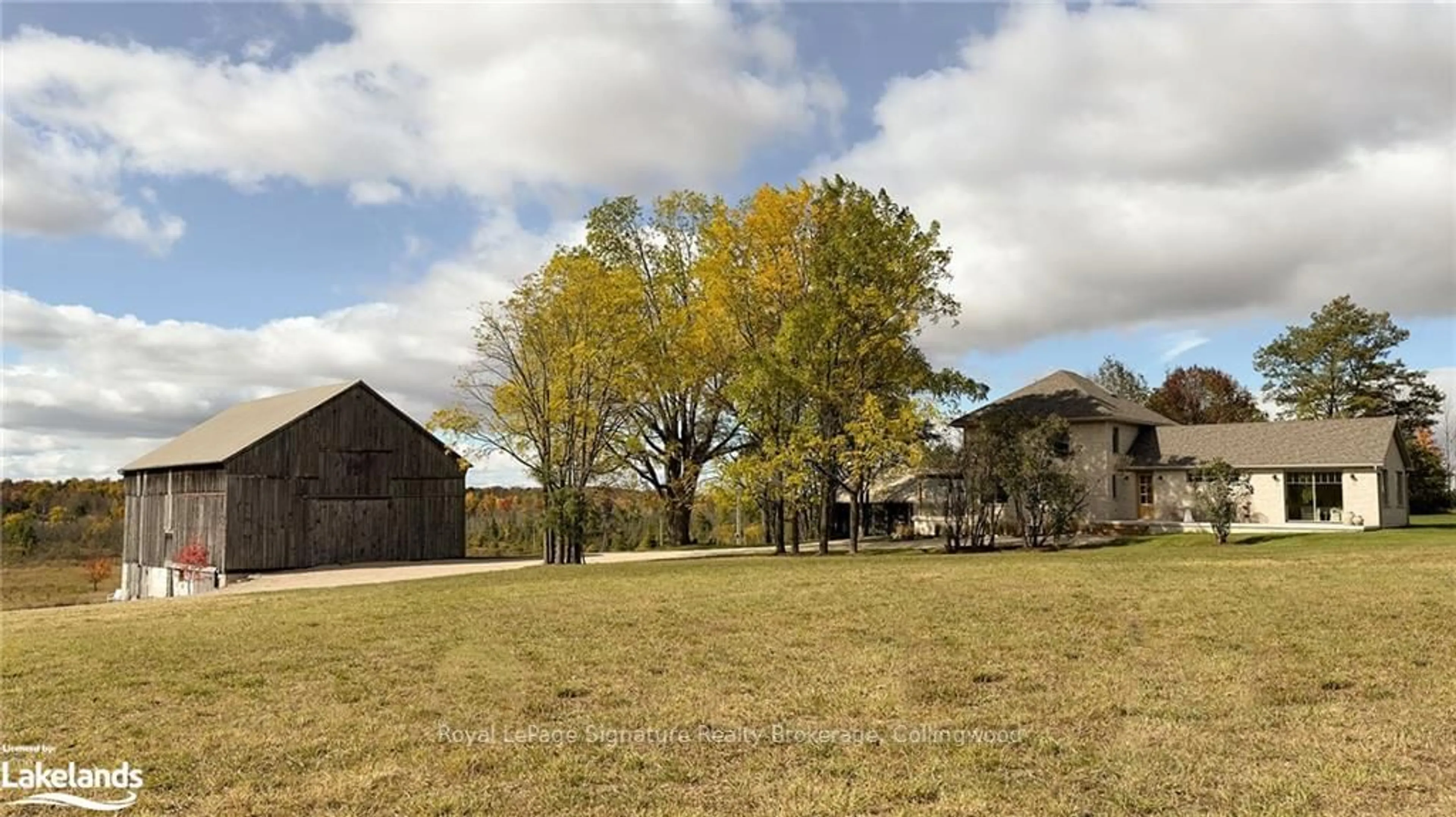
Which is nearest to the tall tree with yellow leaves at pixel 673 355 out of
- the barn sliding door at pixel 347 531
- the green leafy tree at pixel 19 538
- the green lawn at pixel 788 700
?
the barn sliding door at pixel 347 531

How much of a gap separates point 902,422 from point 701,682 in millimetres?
21664

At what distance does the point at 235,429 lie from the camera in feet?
132

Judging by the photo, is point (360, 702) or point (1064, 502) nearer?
point (360, 702)

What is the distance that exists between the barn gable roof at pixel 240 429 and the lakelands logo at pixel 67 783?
97.4 ft

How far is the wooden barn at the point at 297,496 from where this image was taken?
34.7m

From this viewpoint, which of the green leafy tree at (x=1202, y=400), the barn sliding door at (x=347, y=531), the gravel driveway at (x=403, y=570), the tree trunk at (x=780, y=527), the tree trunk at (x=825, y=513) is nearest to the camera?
the gravel driveway at (x=403, y=570)

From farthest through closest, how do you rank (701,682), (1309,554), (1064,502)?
(1064,502)
(1309,554)
(701,682)

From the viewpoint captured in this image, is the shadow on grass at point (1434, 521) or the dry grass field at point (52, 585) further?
the shadow on grass at point (1434, 521)

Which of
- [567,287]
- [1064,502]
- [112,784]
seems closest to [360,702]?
[112,784]

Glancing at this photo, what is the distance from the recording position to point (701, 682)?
9766 millimetres

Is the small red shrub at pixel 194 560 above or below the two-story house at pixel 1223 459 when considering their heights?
below

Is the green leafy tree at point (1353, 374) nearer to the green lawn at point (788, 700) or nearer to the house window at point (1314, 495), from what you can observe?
the house window at point (1314, 495)

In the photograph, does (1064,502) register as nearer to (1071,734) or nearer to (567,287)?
(567,287)

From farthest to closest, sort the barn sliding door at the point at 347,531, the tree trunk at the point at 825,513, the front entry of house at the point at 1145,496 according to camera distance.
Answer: the front entry of house at the point at 1145,496
the barn sliding door at the point at 347,531
the tree trunk at the point at 825,513
